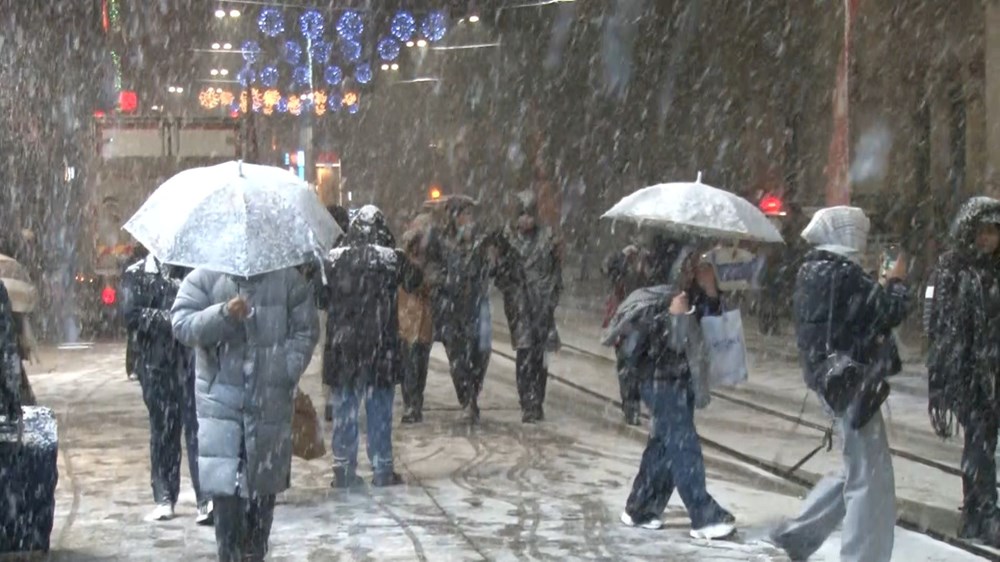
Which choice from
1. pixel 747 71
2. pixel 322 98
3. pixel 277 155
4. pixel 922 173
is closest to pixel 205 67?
pixel 277 155

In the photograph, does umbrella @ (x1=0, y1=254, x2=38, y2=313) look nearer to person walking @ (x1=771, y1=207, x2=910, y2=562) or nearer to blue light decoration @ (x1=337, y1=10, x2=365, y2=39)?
person walking @ (x1=771, y1=207, x2=910, y2=562)

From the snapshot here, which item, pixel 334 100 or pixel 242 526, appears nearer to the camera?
pixel 242 526

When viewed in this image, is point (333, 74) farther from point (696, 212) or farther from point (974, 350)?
point (974, 350)

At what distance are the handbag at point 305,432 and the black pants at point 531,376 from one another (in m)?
4.31

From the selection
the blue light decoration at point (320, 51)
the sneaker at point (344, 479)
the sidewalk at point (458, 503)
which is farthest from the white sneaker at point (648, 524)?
the blue light decoration at point (320, 51)

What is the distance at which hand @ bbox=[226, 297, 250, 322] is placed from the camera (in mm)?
6278

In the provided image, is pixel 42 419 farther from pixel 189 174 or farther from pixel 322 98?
pixel 322 98

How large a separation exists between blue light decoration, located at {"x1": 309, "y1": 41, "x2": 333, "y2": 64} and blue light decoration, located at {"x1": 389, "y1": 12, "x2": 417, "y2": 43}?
356 centimetres

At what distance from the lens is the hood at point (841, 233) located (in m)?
6.79

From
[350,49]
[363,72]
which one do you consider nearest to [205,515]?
[350,49]

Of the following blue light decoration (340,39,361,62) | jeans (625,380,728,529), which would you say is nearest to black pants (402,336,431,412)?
jeans (625,380,728,529)

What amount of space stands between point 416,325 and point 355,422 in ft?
8.76

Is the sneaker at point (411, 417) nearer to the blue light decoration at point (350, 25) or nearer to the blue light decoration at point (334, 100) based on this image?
the blue light decoration at point (350, 25)

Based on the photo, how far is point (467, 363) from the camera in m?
12.8
